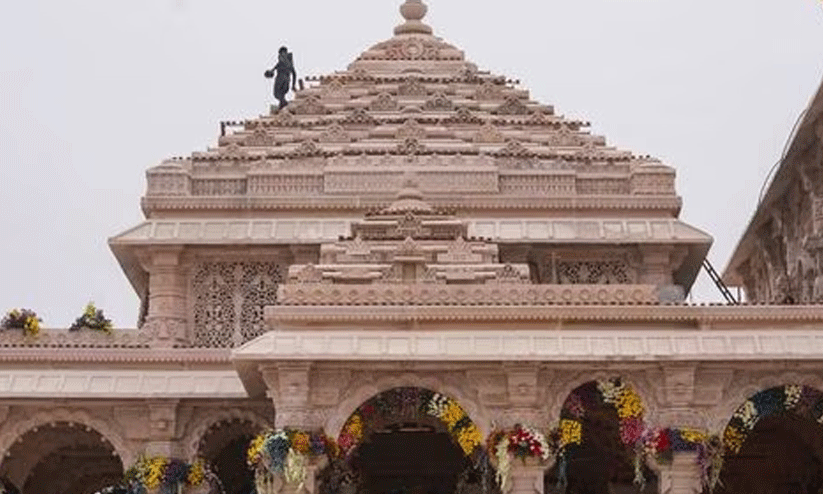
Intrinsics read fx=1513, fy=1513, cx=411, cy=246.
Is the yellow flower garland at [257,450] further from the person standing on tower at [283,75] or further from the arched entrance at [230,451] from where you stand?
the person standing on tower at [283,75]

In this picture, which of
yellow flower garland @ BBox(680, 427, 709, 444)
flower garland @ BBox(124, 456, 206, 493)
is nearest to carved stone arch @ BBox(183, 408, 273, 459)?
flower garland @ BBox(124, 456, 206, 493)

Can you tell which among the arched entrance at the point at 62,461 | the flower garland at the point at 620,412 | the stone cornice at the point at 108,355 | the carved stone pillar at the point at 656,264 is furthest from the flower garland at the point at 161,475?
the carved stone pillar at the point at 656,264

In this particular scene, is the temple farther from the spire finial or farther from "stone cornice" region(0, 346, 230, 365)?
the spire finial

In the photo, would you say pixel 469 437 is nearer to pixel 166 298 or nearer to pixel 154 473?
pixel 154 473

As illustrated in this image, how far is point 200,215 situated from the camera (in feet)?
96.7

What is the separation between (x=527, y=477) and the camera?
68.3 feet

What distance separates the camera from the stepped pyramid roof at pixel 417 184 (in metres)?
28.8

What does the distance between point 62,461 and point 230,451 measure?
344 cm

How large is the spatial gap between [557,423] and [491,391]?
40.4 inches

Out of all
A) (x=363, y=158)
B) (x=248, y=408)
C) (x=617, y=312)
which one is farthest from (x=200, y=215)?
(x=617, y=312)

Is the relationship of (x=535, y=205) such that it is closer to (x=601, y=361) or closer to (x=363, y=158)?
(x=363, y=158)

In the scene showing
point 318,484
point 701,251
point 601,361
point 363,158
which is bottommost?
point 318,484

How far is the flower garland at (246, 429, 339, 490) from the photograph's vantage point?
2070 cm

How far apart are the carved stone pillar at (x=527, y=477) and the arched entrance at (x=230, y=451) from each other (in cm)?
547
